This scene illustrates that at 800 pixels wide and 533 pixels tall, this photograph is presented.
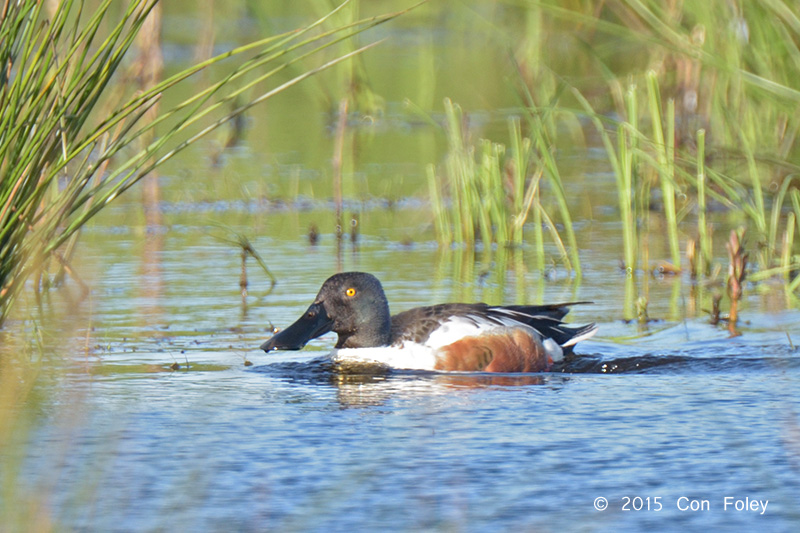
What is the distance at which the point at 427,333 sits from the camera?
240 inches

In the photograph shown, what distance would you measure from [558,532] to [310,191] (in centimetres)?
780

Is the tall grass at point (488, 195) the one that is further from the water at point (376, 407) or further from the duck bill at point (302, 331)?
the duck bill at point (302, 331)

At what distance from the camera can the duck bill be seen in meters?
5.98

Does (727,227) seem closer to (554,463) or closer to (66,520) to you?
(554,463)

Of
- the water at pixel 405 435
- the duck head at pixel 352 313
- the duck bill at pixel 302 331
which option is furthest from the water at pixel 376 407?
the duck head at pixel 352 313

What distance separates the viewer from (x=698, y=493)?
13.1ft

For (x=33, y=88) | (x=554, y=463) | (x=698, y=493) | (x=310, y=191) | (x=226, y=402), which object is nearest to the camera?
(x=698, y=493)

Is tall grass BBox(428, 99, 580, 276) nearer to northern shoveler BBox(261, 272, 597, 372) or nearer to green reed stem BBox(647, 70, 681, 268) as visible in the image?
green reed stem BBox(647, 70, 681, 268)

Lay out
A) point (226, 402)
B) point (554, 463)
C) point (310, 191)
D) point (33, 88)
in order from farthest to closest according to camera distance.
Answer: point (310, 191), point (226, 402), point (33, 88), point (554, 463)

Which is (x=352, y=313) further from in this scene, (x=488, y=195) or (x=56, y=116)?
(x=488, y=195)

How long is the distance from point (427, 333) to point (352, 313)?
1.26 ft

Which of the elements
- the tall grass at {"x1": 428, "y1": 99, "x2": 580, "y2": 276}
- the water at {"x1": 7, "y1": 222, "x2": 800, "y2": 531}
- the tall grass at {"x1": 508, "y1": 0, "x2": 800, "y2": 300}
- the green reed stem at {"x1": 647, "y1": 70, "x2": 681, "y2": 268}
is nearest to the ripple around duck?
the water at {"x1": 7, "y1": 222, "x2": 800, "y2": 531}

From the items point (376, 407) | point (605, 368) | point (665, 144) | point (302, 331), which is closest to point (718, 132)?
point (665, 144)

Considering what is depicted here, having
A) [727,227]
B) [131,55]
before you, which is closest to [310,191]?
[727,227]
